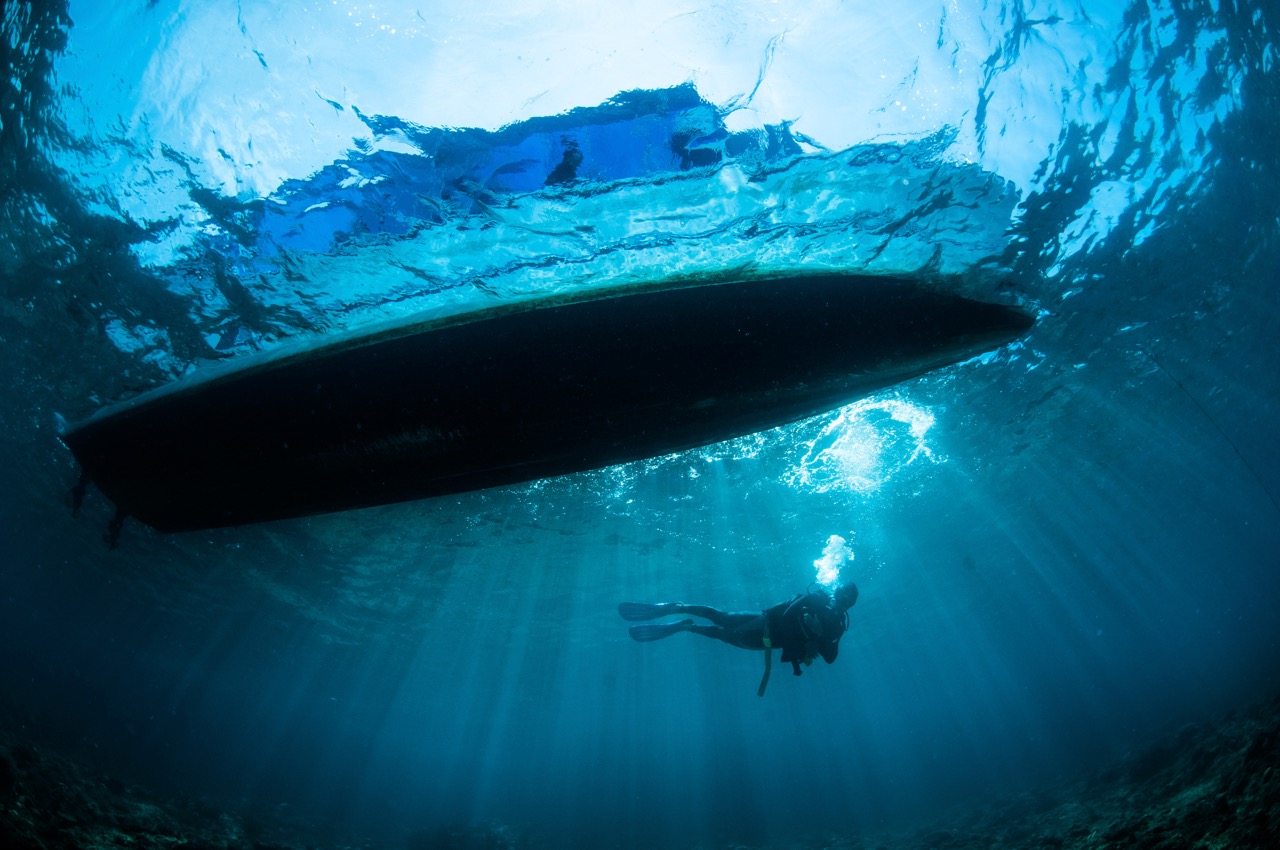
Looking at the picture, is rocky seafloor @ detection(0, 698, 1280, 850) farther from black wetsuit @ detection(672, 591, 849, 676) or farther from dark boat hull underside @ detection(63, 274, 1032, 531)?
dark boat hull underside @ detection(63, 274, 1032, 531)

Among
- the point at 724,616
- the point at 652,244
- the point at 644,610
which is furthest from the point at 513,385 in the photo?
the point at 724,616

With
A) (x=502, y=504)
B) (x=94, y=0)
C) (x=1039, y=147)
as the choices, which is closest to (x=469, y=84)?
(x=94, y=0)

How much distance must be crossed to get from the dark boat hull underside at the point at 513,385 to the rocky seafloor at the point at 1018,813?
7711 millimetres

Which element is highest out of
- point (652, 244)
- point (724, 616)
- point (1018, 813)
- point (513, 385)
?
point (652, 244)

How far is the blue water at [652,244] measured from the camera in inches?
200

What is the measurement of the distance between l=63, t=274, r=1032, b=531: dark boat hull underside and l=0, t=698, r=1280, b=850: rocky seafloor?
771cm

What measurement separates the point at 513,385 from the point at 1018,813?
25062 mm

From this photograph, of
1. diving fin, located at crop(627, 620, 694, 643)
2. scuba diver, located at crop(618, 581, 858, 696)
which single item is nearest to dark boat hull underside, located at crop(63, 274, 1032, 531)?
scuba diver, located at crop(618, 581, 858, 696)

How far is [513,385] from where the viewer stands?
3645 mm

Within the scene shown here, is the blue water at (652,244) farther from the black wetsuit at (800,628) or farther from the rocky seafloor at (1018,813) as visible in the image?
the rocky seafloor at (1018,813)

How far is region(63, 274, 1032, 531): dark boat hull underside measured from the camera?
3578 mm

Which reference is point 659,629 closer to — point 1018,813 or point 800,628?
point 800,628

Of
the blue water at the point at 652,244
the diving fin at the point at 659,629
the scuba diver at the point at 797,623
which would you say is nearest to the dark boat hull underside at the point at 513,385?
the blue water at the point at 652,244

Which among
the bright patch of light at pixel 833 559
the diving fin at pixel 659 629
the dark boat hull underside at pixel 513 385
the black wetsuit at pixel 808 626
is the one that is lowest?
the dark boat hull underside at pixel 513 385
